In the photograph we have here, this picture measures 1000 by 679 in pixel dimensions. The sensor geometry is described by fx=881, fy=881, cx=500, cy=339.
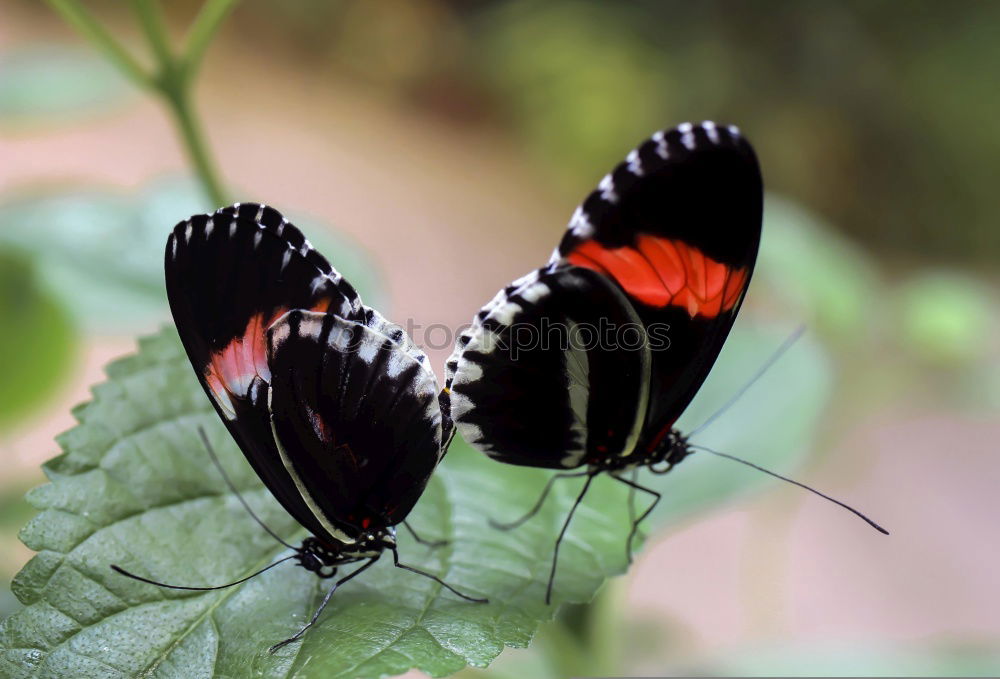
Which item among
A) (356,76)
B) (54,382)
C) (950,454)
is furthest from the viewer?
(356,76)

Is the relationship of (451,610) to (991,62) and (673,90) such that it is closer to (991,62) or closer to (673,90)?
(673,90)

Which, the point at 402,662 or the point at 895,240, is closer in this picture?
the point at 402,662

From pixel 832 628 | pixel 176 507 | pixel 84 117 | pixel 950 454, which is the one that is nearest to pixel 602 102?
pixel 950 454

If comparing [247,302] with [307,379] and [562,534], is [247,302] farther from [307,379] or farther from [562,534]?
→ [562,534]

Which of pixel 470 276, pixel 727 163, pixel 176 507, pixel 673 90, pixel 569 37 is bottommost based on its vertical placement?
pixel 176 507

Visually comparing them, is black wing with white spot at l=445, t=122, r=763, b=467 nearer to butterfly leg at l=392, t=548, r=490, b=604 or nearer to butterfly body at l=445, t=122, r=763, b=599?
butterfly body at l=445, t=122, r=763, b=599

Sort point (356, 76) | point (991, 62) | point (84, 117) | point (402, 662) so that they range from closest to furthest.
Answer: point (402, 662) < point (84, 117) < point (991, 62) < point (356, 76)

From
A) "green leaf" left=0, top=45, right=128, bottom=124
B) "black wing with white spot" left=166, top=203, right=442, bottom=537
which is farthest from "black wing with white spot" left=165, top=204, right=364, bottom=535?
"green leaf" left=0, top=45, right=128, bottom=124

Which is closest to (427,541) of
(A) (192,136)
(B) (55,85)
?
(A) (192,136)
